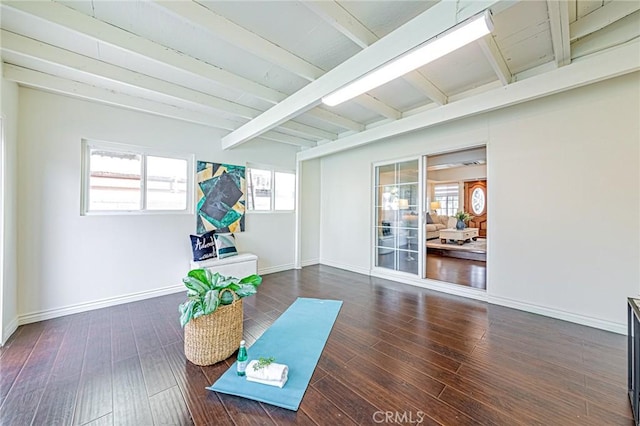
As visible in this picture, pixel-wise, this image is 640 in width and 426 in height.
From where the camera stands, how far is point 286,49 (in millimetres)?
2408

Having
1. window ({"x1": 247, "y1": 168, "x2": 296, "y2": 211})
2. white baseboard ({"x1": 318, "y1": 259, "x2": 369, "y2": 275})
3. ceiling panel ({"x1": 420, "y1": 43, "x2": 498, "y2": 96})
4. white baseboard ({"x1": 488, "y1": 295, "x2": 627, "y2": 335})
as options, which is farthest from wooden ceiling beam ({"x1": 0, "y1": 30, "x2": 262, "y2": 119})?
white baseboard ({"x1": 488, "y1": 295, "x2": 627, "y2": 335})

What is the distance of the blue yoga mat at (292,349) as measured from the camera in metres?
1.72

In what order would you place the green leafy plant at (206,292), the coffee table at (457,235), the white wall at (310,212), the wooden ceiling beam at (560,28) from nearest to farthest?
the wooden ceiling beam at (560,28), the green leafy plant at (206,292), the white wall at (310,212), the coffee table at (457,235)

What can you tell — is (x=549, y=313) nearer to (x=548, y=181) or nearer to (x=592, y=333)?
(x=592, y=333)

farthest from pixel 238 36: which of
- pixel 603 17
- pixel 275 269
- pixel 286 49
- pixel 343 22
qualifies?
pixel 275 269

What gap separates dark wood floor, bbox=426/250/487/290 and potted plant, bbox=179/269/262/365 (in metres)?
3.59

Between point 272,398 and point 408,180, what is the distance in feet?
12.7

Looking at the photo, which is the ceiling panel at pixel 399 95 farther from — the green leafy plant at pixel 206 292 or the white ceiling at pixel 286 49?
the green leafy plant at pixel 206 292

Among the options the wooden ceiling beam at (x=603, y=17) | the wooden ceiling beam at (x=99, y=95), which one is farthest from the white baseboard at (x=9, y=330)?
the wooden ceiling beam at (x=603, y=17)

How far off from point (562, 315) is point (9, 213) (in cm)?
611

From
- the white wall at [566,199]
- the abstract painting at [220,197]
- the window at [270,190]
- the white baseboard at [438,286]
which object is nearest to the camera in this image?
the white wall at [566,199]

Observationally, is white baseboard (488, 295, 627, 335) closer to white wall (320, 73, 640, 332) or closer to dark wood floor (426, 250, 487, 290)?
white wall (320, 73, 640, 332)

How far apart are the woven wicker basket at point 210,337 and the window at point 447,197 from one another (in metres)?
9.69

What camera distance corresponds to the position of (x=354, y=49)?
8.00 ft
